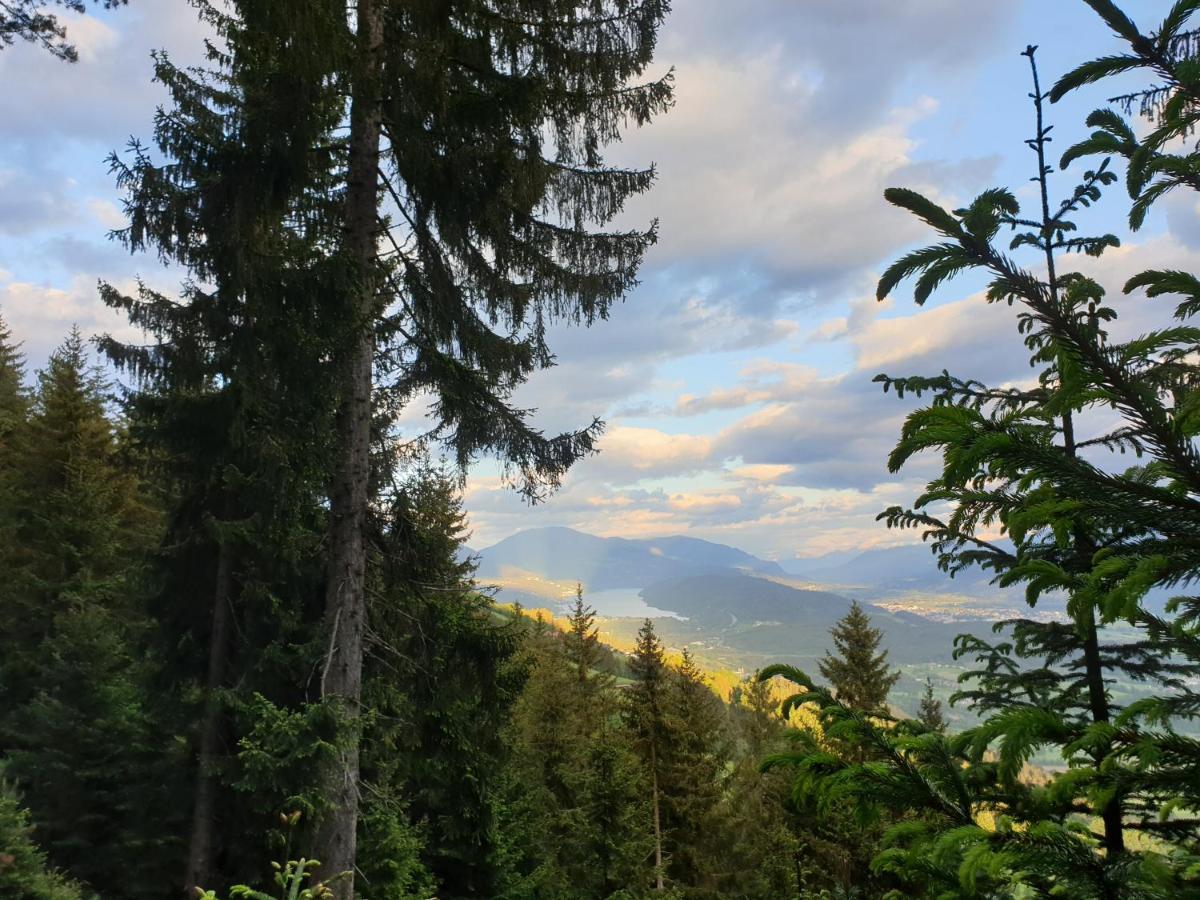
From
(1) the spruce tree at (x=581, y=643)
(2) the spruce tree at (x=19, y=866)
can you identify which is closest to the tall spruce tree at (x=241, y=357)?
(2) the spruce tree at (x=19, y=866)

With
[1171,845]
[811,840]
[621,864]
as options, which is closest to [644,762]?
[621,864]

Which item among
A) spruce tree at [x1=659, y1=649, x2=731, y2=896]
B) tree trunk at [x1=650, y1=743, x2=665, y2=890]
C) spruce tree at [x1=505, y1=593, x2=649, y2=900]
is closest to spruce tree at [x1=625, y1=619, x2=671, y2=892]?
tree trunk at [x1=650, y1=743, x2=665, y2=890]

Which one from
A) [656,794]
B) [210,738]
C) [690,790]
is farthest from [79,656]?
[690,790]

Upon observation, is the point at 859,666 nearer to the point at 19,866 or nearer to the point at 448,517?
the point at 448,517

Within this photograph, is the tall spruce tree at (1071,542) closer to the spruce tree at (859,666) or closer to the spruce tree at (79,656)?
the spruce tree at (79,656)

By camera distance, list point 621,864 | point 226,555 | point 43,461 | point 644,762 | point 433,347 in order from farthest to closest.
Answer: point 644,762 < point 43,461 < point 621,864 < point 226,555 < point 433,347

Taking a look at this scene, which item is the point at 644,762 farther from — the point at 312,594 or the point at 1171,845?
the point at 1171,845

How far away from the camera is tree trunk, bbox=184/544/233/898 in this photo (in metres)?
10.8

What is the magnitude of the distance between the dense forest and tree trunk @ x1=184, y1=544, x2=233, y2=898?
0.06m

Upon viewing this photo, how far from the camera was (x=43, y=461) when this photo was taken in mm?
19859

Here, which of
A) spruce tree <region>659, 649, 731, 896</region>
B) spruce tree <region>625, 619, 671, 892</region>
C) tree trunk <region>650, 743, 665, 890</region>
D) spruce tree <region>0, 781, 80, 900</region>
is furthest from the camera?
spruce tree <region>659, 649, 731, 896</region>

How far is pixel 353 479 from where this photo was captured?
7.67 metres

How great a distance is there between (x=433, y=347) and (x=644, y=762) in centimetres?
1811

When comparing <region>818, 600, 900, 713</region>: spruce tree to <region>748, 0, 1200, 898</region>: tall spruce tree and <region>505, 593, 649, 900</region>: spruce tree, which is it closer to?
<region>505, 593, 649, 900</region>: spruce tree
